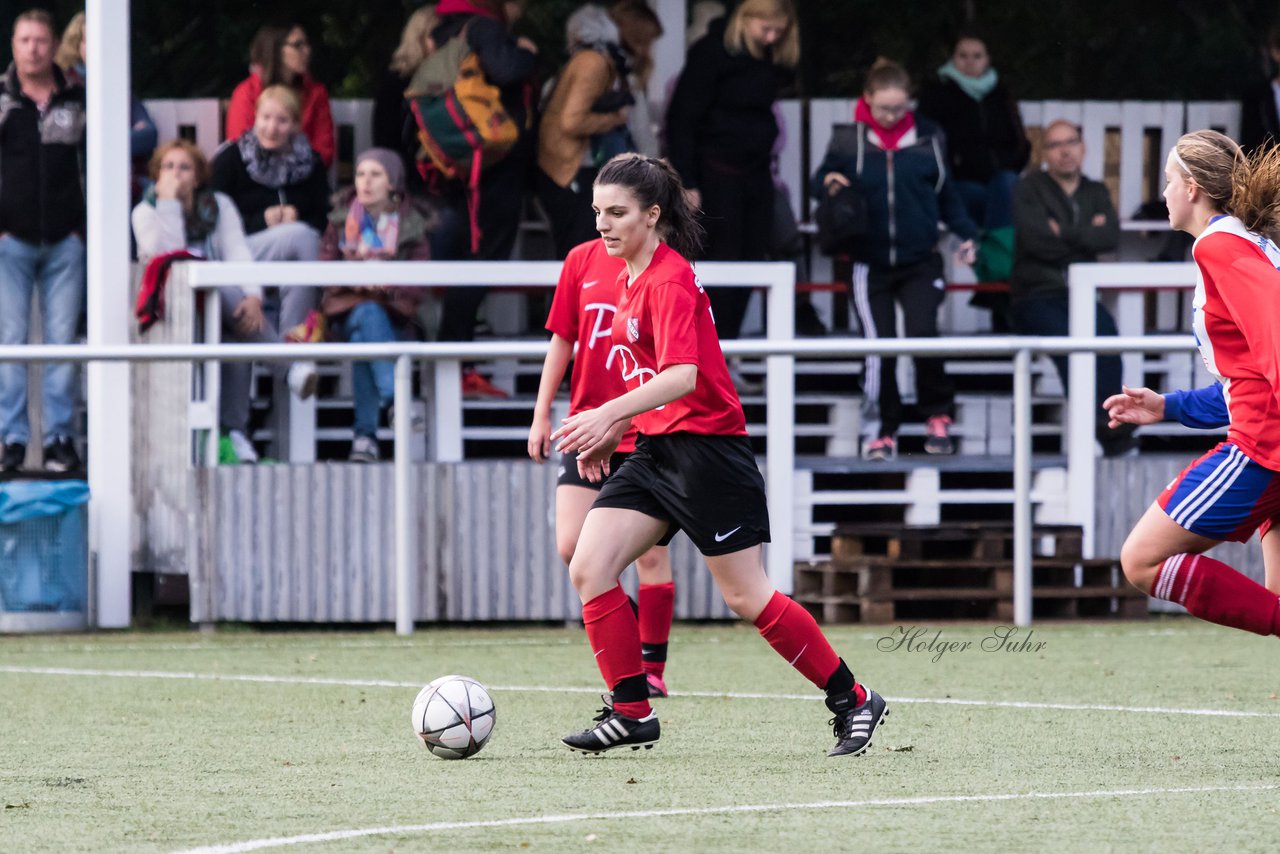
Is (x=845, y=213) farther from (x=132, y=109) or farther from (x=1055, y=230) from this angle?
(x=132, y=109)

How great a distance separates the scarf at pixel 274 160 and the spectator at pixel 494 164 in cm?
80

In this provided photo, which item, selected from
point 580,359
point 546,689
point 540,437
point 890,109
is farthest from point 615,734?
point 890,109

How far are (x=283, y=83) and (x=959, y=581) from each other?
4378 millimetres

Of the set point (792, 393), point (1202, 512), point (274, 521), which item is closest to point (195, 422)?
point (274, 521)

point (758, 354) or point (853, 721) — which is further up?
point (758, 354)

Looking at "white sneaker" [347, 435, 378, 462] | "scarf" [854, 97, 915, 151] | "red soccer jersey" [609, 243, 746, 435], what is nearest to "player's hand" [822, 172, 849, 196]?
"scarf" [854, 97, 915, 151]

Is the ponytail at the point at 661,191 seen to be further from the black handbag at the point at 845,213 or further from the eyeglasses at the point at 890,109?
the eyeglasses at the point at 890,109

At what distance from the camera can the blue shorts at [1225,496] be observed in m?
5.70

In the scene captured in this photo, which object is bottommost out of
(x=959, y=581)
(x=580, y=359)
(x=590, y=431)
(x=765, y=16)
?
(x=959, y=581)

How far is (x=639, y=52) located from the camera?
12.0m

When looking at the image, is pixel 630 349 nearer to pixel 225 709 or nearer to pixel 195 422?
pixel 225 709

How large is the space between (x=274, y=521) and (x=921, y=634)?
308 centimetres

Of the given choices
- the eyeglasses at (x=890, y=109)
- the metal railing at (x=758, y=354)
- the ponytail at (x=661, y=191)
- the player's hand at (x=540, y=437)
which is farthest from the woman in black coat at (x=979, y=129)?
the ponytail at (x=661, y=191)

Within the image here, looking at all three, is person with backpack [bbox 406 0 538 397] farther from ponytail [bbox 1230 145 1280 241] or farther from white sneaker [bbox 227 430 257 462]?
ponytail [bbox 1230 145 1280 241]
